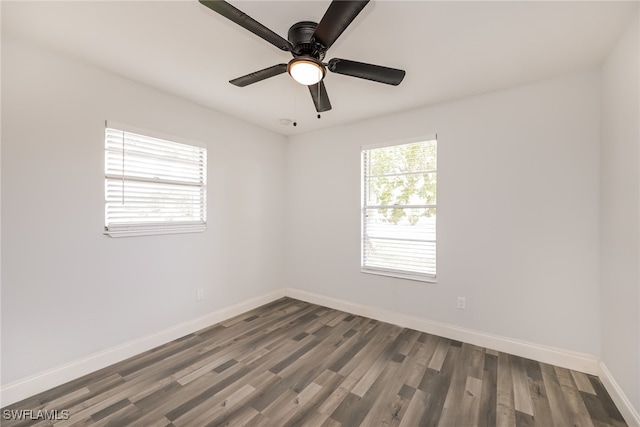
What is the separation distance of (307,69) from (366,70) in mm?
422

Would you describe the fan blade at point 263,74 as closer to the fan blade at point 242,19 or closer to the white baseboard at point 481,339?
the fan blade at point 242,19

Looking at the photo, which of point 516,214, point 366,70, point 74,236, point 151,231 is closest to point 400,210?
point 516,214

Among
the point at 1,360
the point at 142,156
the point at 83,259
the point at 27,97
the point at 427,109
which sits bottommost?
the point at 1,360

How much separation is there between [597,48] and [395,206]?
214 cm

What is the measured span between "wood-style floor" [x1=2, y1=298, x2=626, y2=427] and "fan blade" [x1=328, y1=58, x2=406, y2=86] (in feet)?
7.78

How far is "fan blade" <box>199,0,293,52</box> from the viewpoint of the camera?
1.34 meters

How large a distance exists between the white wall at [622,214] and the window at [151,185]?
12.3 feet

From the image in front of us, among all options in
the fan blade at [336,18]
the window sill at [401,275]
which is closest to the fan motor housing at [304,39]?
the fan blade at [336,18]

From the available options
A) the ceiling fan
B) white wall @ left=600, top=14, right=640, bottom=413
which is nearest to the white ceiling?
the ceiling fan

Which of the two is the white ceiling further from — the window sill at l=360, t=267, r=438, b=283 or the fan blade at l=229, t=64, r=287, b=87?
the window sill at l=360, t=267, r=438, b=283

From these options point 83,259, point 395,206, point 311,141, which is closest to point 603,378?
point 395,206

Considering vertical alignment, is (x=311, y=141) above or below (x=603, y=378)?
above

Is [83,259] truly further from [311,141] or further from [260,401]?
[311,141]

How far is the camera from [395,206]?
3443 millimetres
